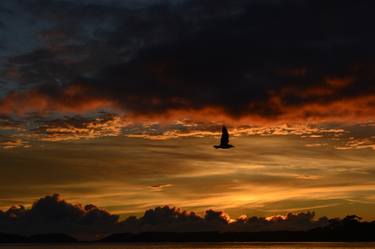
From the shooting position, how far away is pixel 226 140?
57.2 m
